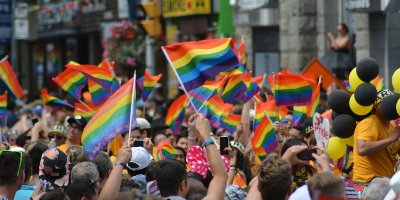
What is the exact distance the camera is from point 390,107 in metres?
10.2

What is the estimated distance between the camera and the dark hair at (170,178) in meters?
8.20

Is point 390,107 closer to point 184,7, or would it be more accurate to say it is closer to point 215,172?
point 215,172

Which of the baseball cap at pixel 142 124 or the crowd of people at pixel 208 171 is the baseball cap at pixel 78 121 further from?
the crowd of people at pixel 208 171

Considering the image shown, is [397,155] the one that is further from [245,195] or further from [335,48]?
[335,48]

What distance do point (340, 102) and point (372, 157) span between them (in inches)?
26.6

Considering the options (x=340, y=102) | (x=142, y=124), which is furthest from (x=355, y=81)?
(x=142, y=124)

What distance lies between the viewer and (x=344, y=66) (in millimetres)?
19391

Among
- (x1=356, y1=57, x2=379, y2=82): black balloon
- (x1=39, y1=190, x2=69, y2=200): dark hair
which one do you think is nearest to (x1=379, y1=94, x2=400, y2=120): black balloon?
(x1=356, y1=57, x2=379, y2=82): black balloon

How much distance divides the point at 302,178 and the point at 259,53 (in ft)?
53.6

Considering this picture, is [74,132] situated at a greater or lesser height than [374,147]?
lesser

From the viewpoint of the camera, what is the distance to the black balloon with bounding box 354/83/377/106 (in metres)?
10.4

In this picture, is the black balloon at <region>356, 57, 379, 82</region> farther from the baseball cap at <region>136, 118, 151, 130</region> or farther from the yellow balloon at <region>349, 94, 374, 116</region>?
the baseball cap at <region>136, 118, 151, 130</region>

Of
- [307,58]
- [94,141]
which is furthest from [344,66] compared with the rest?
[94,141]

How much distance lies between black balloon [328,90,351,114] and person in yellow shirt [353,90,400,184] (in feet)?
1.06
